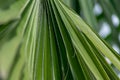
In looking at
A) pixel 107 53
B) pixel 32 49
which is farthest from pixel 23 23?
pixel 107 53

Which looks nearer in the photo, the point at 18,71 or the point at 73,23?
the point at 18,71

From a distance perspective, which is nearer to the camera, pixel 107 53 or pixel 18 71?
pixel 18 71

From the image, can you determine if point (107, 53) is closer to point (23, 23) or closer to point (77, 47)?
point (77, 47)

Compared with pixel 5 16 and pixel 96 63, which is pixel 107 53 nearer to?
pixel 96 63

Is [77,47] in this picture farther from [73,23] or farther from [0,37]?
[0,37]

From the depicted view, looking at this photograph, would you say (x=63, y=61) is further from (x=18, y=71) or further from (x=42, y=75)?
(x=18, y=71)

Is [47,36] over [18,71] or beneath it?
over

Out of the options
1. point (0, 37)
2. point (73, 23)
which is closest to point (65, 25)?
point (73, 23)
